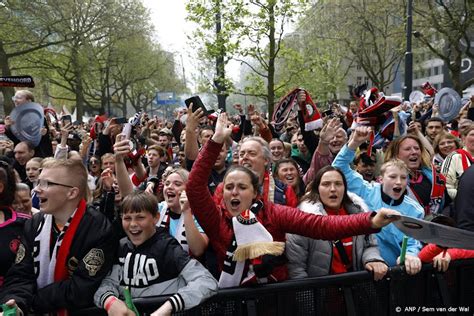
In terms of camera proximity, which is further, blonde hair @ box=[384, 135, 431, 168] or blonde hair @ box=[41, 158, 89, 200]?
blonde hair @ box=[384, 135, 431, 168]

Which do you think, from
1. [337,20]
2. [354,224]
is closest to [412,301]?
[354,224]

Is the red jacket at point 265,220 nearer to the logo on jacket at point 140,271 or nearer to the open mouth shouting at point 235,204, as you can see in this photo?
the open mouth shouting at point 235,204

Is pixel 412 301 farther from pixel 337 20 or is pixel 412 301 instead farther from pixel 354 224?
pixel 337 20

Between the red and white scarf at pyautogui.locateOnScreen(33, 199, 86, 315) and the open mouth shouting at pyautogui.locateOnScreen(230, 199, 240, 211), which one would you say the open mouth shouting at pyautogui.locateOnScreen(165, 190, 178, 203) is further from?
the red and white scarf at pyautogui.locateOnScreen(33, 199, 86, 315)

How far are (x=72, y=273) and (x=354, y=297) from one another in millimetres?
1723

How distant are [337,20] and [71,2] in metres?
16.6

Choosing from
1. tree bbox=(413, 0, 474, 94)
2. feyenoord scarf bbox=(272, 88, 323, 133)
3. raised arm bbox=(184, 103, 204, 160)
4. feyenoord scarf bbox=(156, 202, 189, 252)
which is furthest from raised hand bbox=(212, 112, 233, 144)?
tree bbox=(413, 0, 474, 94)

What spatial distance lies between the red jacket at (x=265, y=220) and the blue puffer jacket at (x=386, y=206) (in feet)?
2.76

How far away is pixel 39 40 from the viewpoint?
22.5 m

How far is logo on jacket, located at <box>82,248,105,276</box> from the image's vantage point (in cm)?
246

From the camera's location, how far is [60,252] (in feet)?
8.15

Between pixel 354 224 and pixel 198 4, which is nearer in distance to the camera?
pixel 354 224

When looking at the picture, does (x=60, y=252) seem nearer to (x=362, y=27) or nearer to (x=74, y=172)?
(x=74, y=172)

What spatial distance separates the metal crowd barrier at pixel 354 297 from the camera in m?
→ 2.55
